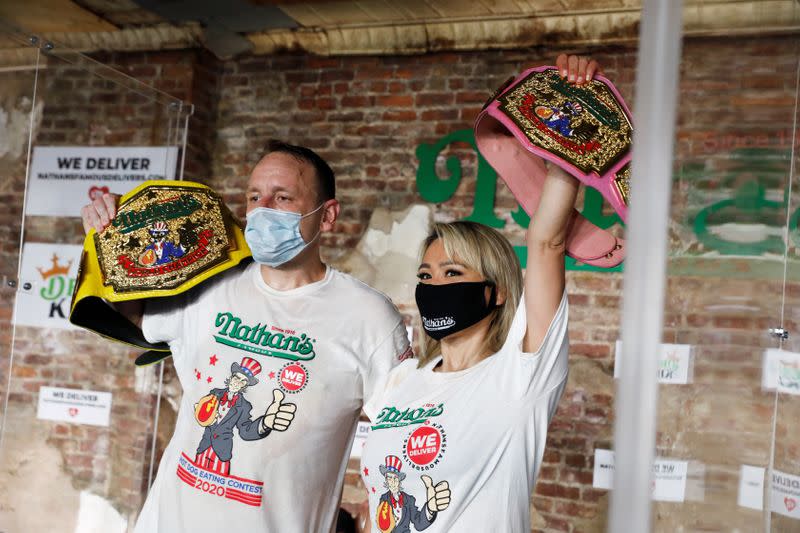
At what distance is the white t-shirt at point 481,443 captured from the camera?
1.74m

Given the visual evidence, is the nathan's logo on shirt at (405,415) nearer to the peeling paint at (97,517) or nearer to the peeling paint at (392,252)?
the peeling paint at (392,252)

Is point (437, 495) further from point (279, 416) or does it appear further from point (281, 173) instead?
point (281, 173)

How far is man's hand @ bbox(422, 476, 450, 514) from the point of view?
5.76ft

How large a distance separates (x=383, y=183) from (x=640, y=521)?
3.69m

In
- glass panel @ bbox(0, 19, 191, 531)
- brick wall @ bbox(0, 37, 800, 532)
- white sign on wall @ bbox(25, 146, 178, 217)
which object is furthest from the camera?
brick wall @ bbox(0, 37, 800, 532)

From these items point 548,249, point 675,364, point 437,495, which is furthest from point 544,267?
point 675,364

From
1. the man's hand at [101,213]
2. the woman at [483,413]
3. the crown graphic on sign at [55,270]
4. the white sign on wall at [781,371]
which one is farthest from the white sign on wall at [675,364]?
the crown graphic on sign at [55,270]

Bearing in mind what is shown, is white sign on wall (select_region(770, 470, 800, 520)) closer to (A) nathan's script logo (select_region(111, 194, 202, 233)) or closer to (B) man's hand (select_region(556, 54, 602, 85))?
(B) man's hand (select_region(556, 54, 602, 85))

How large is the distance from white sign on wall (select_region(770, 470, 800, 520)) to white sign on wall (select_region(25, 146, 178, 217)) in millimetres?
3069

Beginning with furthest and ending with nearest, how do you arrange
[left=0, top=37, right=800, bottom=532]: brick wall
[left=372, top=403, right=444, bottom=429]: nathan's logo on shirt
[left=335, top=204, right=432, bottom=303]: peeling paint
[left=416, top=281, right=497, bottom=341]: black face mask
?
[left=335, top=204, right=432, bottom=303]: peeling paint, [left=0, top=37, right=800, bottom=532]: brick wall, [left=416, top=281, right=497, bottom=341]: black face mask, [left=372, top=403, right=444, bottom=429]: nathan's logo on shirt

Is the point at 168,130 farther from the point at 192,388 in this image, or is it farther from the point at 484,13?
the point at 192,388

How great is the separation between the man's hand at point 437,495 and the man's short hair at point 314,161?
36.7 inches

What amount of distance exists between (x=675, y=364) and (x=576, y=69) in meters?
0.84

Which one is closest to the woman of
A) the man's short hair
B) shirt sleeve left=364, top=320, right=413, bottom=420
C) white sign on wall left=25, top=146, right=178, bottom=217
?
shirt sleeve left=364, top=320, right=413, bottom=420
